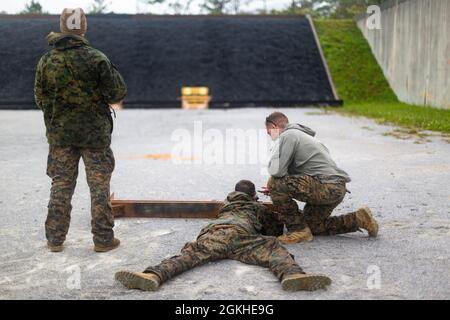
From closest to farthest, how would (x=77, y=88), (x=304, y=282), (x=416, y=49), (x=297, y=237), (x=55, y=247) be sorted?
1. (x=304, y=282)
2. (x=77, y=88)
3. (x=55, y=247)
4. (x=297, y=237)
5. (x=416, y=49)

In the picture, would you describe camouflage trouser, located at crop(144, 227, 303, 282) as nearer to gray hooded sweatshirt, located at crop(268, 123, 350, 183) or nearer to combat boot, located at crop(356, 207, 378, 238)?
gray hooded sweatshirt, located at crop(268, 123, 350, 183)

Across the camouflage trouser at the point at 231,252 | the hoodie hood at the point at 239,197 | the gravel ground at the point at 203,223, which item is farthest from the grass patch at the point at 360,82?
the camouflage trouser at the point at 231,252

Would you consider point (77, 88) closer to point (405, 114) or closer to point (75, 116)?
point (75, 116)

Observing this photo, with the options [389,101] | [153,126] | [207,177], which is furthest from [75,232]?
[389,101]

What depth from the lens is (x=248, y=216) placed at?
187 inches

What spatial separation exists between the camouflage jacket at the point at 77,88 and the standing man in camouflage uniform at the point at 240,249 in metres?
1.26

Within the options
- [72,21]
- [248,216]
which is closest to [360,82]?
[248,216]

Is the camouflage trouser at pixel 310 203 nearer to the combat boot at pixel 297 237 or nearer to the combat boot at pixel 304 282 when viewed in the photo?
the combat boot at pixel 297 237

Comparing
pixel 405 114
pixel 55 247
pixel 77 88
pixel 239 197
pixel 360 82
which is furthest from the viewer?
pixel 360 82

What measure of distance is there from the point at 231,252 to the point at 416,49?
17647mm

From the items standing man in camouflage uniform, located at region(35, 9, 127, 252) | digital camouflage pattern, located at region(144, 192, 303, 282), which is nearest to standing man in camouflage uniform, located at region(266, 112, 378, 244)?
digital camouflage pattern, located at region(144, 192, 303, 282)

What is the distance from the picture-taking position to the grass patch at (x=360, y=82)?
1628 cm

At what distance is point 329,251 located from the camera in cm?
461
